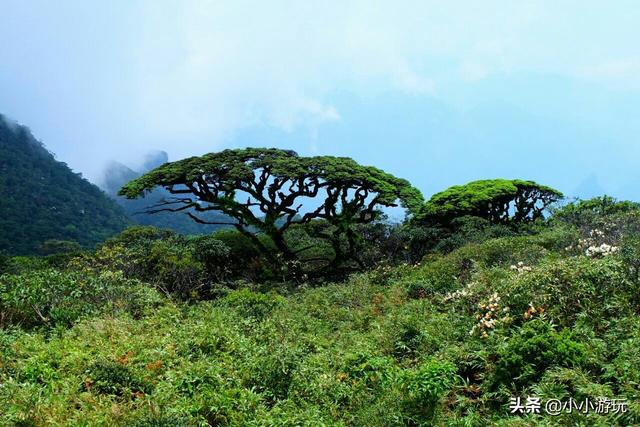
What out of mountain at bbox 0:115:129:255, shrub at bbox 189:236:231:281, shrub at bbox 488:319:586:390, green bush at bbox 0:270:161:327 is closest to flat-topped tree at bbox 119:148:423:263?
shrub at bbox 189:236:231:281

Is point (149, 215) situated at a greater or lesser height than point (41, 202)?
greater

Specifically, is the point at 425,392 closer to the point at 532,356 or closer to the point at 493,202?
the point at 532,356

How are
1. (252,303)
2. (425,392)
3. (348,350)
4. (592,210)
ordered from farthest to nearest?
(592,210)
(252,303)
(348,350)
(425,392)

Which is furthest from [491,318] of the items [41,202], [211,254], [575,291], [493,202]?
[41,202]

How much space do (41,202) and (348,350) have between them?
164ft

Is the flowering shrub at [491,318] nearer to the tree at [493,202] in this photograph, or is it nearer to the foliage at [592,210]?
the foliage at [592,210]

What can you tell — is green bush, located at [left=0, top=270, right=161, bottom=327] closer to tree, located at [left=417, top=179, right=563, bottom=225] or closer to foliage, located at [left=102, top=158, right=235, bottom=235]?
tree, located at [left=417, top=179, right=563, bottom=225]

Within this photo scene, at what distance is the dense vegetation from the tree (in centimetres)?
1036

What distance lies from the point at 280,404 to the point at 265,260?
15335mm

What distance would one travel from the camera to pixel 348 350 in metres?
7.82

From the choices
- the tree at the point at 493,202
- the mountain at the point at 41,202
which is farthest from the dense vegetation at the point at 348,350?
the mountain at the point at 41,202

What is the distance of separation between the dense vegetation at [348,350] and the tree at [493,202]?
Answer: 34.0 feet

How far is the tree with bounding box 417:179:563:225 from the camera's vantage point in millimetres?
22984

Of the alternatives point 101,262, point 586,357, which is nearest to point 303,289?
point 101,262
